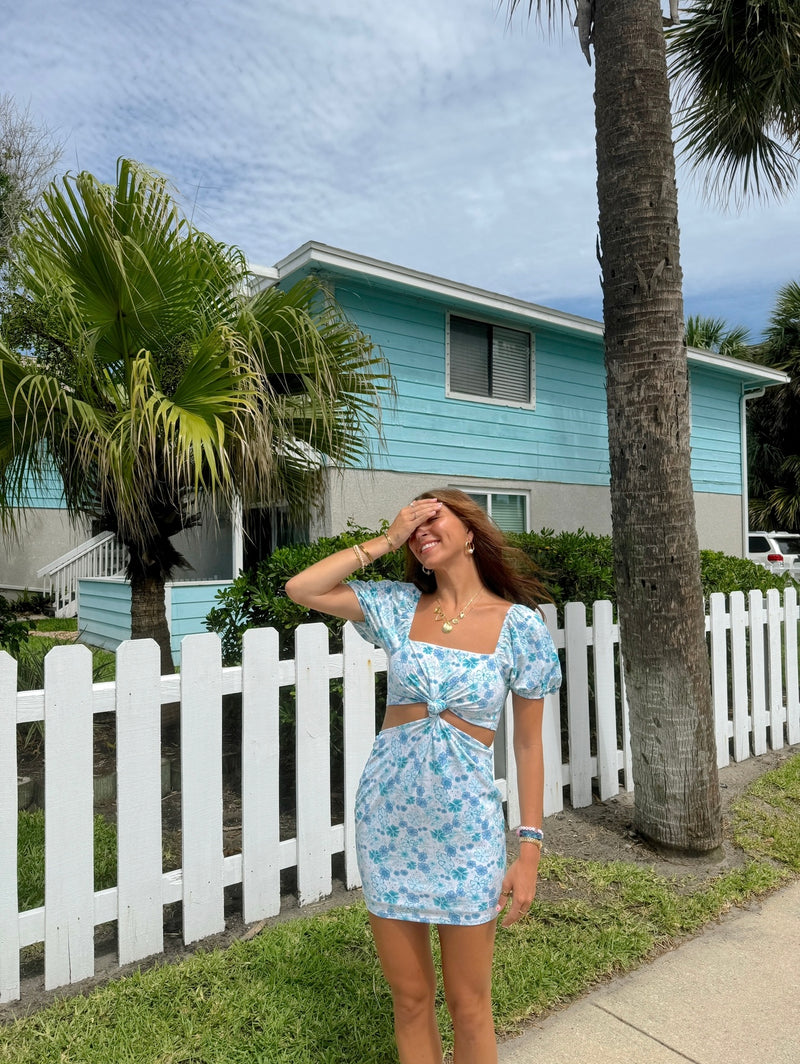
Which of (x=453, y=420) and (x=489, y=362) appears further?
(x=489, y=362)

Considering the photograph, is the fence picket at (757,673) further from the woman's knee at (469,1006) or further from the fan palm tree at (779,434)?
the fan palm tree at (779,434)

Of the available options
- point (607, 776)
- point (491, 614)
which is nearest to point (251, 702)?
point (491, 614)

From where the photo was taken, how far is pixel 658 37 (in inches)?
159

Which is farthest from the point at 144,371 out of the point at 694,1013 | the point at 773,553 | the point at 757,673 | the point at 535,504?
the point at 773,553

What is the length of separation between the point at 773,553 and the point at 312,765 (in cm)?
1862

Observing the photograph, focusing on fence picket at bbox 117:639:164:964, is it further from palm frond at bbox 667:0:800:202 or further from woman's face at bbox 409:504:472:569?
palm frond at bbox 667:0:800:202

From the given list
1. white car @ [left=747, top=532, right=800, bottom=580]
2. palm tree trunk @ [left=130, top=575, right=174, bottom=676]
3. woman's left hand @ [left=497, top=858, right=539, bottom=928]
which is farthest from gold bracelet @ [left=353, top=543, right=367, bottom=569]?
white car @ [left=747, top=532, right=800, bottom=580]

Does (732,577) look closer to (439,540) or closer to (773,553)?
(439,540)

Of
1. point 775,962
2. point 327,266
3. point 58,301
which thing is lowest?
point 775,962

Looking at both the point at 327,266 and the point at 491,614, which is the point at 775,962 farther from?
the point at 327,266

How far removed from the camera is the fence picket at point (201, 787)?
311 centimetres

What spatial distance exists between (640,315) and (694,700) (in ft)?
6.51

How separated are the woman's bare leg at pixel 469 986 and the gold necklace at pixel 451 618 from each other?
0.72 meters

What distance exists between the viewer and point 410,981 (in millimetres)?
1900
